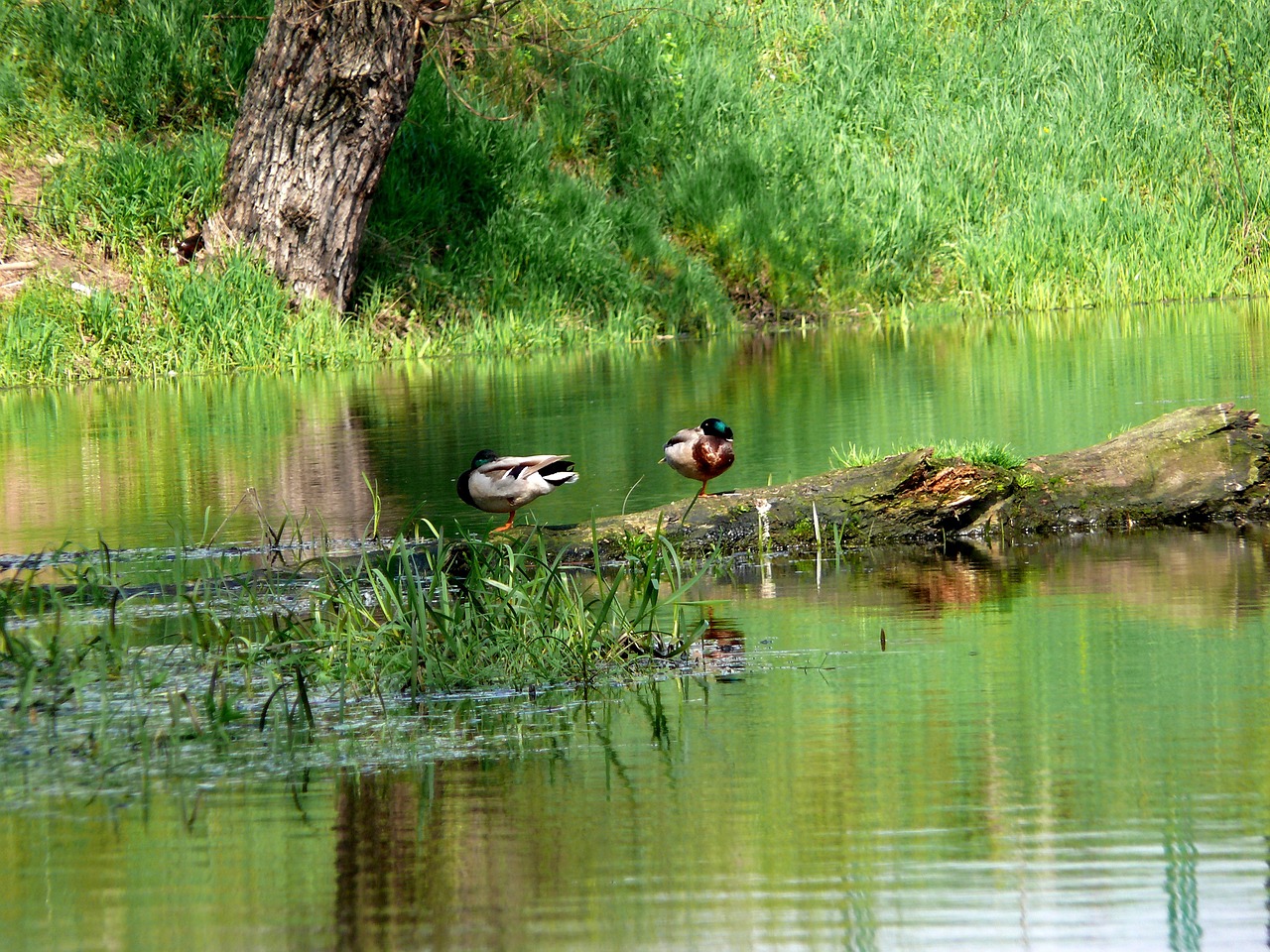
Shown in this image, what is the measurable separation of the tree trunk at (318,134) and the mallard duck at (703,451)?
948 centimetres

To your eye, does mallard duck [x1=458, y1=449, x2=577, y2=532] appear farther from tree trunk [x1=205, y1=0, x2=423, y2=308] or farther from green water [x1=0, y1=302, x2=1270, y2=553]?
tree trunk [x1=205, y1=0, x2=423, y2=308]

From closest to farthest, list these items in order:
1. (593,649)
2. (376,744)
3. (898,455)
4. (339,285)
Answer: (376,744) → (593,649) → (898,455) → (339,285)

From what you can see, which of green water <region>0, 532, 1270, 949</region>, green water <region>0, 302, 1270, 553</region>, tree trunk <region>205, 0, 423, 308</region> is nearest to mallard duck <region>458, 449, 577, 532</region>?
green water <region>0, 302, 1270, 553</region>

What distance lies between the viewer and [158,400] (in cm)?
1580

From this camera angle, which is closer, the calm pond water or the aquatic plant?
the calm pond water

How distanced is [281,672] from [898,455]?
3.24m

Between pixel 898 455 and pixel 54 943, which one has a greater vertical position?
pixel 898 455

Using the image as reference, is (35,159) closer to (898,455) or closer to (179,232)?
(179,232)

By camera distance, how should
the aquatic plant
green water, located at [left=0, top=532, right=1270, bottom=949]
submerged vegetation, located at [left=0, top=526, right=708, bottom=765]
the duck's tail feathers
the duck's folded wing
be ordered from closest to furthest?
green water, located at [left=0, top=532, right=1270, bottom=949]
submerged vegetation, located at [left=0, top=526, right=708, bottom=765]
the aquatic plant
the duck's folded wing
the duck's tail feathers

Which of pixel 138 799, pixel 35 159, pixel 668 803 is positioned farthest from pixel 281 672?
pixel 35 159

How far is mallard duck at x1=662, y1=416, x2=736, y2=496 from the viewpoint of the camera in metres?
8.86

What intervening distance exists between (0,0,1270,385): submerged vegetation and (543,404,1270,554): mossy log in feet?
33.0

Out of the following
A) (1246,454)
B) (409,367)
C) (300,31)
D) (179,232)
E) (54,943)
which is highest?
(300,31)

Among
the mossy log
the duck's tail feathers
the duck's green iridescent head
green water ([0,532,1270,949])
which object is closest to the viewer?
green water ([0,532,1270,949])
